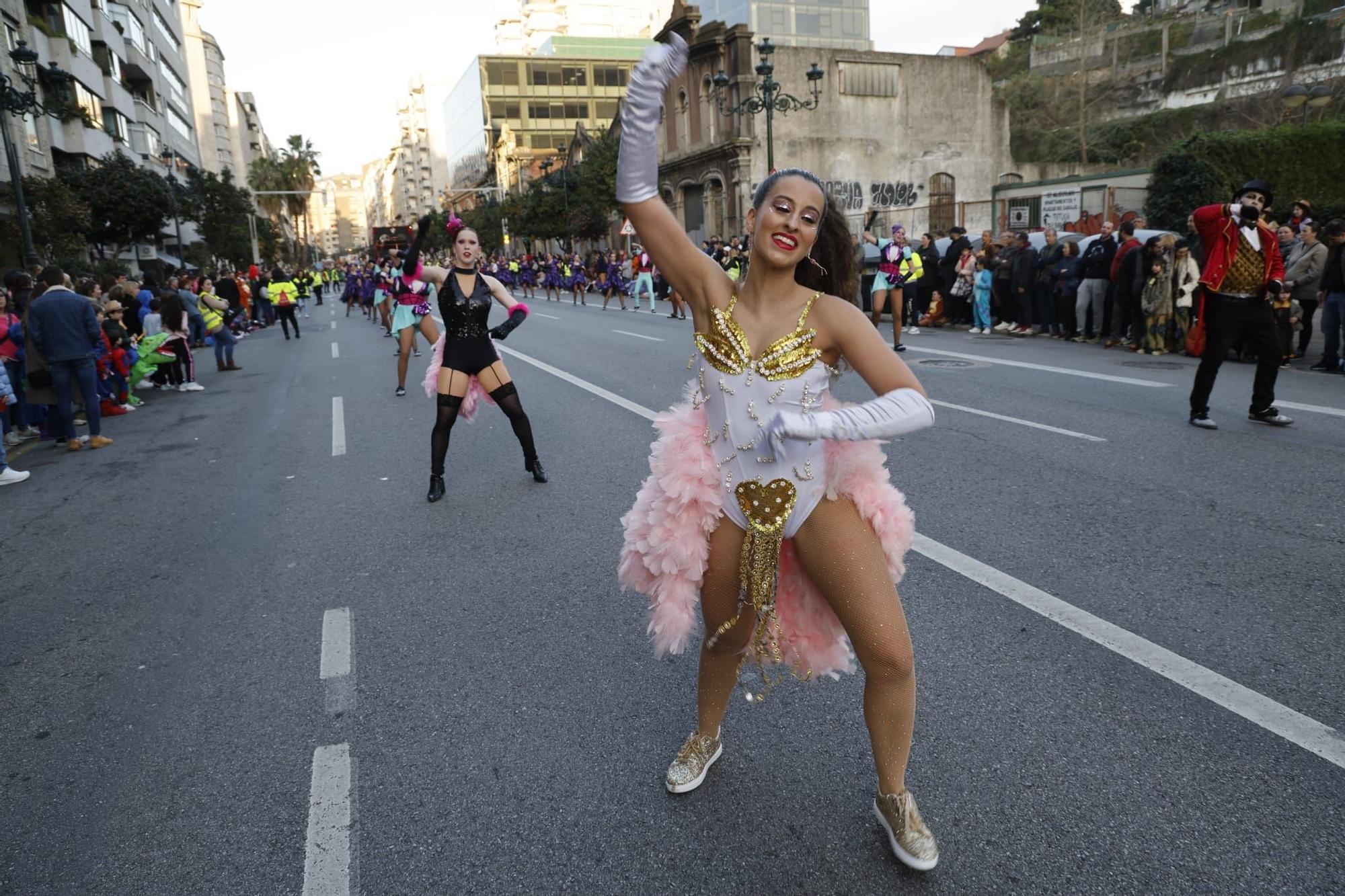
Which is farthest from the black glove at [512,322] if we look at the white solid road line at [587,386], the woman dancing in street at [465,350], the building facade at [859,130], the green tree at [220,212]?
the green tree at [220,212]

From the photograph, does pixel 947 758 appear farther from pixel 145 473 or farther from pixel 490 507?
pixel 145 473

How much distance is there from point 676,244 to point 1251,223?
6.49 metres

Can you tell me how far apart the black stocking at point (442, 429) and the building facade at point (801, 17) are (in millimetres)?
79874

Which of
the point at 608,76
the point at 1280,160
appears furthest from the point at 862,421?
the point at 608,76

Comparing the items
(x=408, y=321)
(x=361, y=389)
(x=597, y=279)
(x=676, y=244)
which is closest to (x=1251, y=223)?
(x=676, y=244)

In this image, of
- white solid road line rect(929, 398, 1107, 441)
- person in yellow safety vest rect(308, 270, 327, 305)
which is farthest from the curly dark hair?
person in yellow safety vest rect(308, 270, 327, 305)

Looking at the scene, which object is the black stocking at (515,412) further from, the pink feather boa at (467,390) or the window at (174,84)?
the window at (174,84)

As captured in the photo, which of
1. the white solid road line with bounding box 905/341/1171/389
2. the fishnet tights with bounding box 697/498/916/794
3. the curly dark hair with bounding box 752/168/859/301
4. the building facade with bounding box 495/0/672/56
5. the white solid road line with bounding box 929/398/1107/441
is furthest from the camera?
the building facade with bounding box 495/0/672/56

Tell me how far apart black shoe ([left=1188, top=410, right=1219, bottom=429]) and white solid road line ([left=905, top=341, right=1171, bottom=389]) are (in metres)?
2.22

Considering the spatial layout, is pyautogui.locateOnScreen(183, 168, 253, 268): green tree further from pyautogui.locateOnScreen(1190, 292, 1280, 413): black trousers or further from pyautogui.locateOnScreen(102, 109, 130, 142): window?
pyautogui.locateOnScreen(1190, 292, 1280, 413): black trousers

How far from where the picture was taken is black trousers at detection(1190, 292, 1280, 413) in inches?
281

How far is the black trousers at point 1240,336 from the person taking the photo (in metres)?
7.14

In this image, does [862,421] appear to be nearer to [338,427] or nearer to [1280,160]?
[338,427]

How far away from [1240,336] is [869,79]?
33.4m
